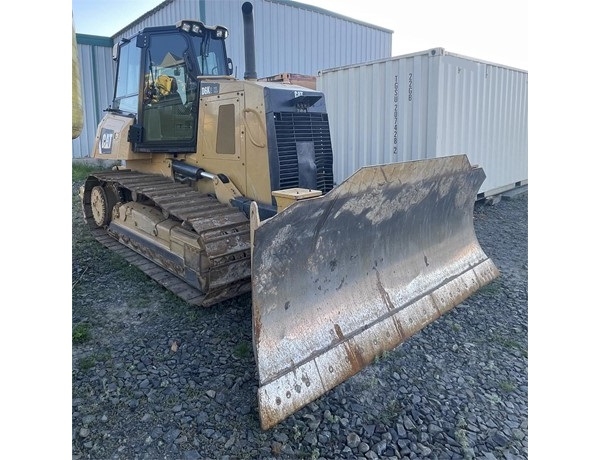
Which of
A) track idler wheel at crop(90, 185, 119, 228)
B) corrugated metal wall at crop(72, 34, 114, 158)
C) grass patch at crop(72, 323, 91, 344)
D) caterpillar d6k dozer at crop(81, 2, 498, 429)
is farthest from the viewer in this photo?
corrugated metal wall at crop(72, 34, 114, 158)

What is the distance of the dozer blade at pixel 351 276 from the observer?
8.66 ft

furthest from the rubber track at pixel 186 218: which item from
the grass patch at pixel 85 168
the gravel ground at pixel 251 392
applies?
the grass patch at pixel 85 168

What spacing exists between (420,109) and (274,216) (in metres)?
4.42

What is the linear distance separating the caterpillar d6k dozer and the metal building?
19.0ft

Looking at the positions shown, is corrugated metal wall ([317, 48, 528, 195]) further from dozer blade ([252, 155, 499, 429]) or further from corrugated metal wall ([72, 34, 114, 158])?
corrugated metal wall ([72, 34, 114, 158])

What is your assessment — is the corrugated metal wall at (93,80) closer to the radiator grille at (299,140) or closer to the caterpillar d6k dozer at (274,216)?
the caterpillar d6k dozer at (274,216)

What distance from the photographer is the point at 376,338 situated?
318cm

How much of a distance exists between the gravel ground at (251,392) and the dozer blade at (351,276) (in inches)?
5.8

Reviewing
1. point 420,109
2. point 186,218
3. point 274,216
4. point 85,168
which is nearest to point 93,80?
point 85,168

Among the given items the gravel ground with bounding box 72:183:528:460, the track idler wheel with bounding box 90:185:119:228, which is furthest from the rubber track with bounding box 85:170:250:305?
the track idler wheel with bounding box 90:185:119:228

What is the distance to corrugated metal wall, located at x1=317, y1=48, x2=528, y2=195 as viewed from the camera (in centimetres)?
617

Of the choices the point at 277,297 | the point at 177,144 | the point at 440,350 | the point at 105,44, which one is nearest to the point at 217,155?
the point at 177,144

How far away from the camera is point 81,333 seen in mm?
3504

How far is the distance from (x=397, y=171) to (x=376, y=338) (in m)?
1.19
